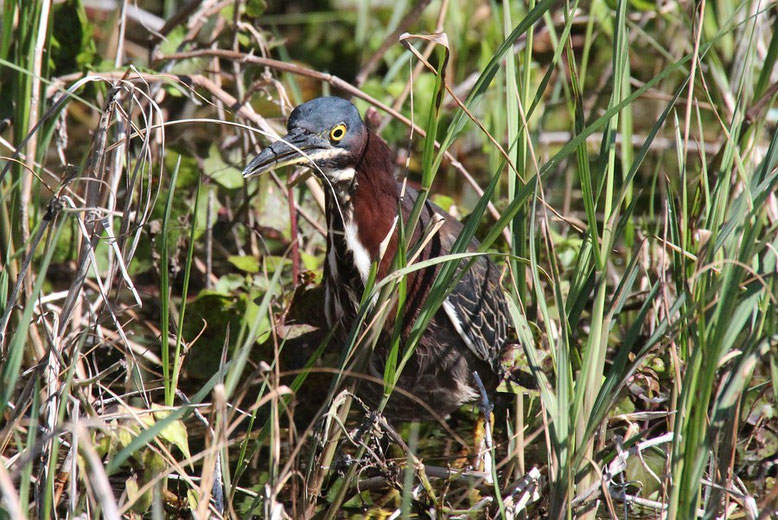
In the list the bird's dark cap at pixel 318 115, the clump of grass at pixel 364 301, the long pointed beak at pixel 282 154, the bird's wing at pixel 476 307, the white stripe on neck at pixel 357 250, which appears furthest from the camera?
the bird's wing at pixel 476 307

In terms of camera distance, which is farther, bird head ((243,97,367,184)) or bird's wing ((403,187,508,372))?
bird's wing ((403,187,508,372))

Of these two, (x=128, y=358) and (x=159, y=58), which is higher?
(x=159, y=58)

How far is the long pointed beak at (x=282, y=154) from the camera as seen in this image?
2754mm

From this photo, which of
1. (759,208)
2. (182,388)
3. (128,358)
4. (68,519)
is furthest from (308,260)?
(759,208)

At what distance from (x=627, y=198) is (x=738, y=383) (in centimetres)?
184

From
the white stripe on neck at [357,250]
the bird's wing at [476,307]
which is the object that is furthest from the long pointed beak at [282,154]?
the bird's wing at [476,307]

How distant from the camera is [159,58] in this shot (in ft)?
12.0

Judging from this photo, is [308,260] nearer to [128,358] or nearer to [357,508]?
[357,508]

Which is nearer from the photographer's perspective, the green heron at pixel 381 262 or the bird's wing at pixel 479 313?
the green heron at pixel 381 262

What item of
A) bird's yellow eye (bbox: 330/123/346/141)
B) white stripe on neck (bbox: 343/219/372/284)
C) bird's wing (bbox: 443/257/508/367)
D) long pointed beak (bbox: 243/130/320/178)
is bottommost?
bird's wing (bbox: 443/257/508/367)

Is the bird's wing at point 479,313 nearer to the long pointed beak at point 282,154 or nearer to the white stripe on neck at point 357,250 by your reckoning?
the white stripe on neck at point 357,250

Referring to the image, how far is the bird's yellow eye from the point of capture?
2.91m

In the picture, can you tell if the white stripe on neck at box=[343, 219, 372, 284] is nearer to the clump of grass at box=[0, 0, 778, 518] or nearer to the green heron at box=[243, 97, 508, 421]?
the green heron at box=[243, 97, 508, 421]

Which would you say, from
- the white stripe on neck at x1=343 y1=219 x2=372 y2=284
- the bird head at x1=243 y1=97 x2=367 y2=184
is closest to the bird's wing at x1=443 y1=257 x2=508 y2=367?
the white stripe on neck at x1=343 y1=219 x2=372 y2=284
